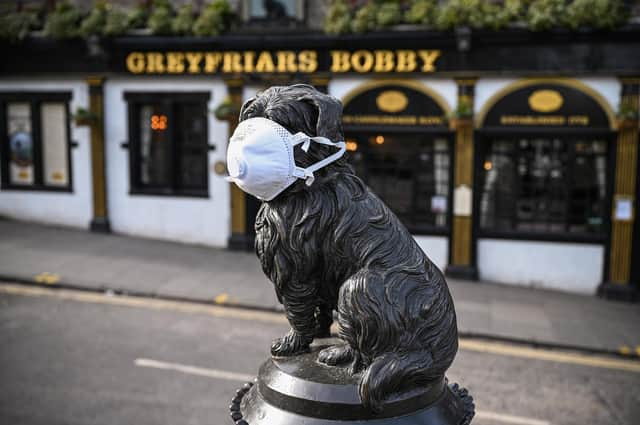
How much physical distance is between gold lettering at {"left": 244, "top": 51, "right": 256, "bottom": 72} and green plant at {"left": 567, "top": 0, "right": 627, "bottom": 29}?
535 centimetres

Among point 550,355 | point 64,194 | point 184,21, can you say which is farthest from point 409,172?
point 64,194

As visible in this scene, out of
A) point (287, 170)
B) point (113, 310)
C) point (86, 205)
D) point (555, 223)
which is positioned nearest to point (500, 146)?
point (555, 223)

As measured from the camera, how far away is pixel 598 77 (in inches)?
403

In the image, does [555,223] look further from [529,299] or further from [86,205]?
[86,205]

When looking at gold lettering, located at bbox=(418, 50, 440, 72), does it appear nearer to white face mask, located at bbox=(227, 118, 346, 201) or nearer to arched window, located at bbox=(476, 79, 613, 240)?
arched window, located at bbox=(476, 79, 613, 240)

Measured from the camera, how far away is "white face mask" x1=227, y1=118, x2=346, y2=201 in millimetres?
2402

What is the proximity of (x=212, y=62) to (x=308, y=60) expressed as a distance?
1849mm

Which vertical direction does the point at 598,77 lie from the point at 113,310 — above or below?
above

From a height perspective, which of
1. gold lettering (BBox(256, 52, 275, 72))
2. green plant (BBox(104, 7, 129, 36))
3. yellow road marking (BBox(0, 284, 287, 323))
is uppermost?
green plant (BBox(104, 7, 129, 36))

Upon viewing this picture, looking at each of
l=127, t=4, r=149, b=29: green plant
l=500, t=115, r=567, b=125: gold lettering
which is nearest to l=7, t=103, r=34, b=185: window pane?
l=127, t=4, r=149, b=29: green plant

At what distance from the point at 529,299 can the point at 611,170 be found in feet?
8.13

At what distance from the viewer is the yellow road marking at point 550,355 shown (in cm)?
766

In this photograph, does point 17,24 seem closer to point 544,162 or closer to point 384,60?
point 384,60

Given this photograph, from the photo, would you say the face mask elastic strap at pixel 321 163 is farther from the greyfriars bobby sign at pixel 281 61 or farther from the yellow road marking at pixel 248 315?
the greyfriars bobby sign at pixel 281 61
